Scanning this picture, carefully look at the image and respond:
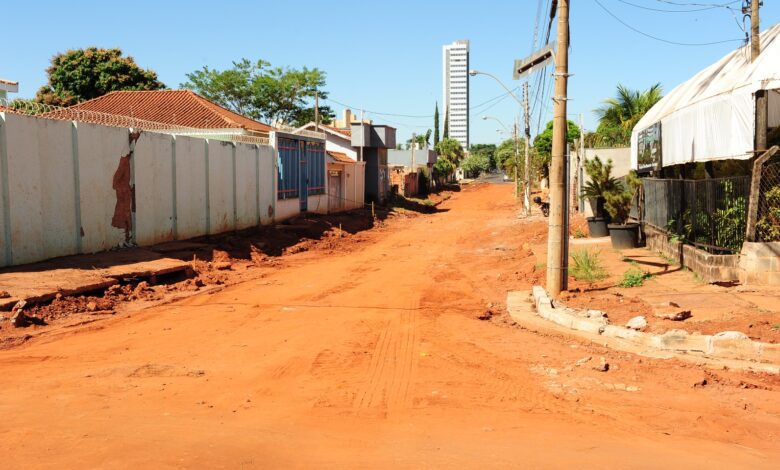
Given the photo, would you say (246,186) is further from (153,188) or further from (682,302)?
(682,302)

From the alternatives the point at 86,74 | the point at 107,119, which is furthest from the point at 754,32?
the point at 86,74

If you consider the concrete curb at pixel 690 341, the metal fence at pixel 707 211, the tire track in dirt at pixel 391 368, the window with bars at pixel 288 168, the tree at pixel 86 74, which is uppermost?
the tree at pixel 86 74

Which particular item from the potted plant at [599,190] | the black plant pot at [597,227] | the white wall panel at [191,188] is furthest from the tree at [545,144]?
the white wall panel at [191,188]

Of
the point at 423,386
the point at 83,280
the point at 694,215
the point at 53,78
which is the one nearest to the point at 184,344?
the point at 423,386

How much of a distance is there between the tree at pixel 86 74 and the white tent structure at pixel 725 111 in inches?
1447

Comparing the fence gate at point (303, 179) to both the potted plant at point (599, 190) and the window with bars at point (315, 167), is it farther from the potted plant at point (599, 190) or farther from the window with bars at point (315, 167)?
the potted plant at point (599, 190)

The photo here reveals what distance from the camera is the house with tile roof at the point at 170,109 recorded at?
98.2ft

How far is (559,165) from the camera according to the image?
441 inches

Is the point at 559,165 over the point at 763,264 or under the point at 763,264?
over

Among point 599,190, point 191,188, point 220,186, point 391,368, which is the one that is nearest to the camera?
point 391,368

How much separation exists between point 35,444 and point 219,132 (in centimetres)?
A: 2189

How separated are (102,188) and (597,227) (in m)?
14.3

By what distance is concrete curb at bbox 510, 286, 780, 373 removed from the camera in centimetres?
745

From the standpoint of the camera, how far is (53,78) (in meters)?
43.3
